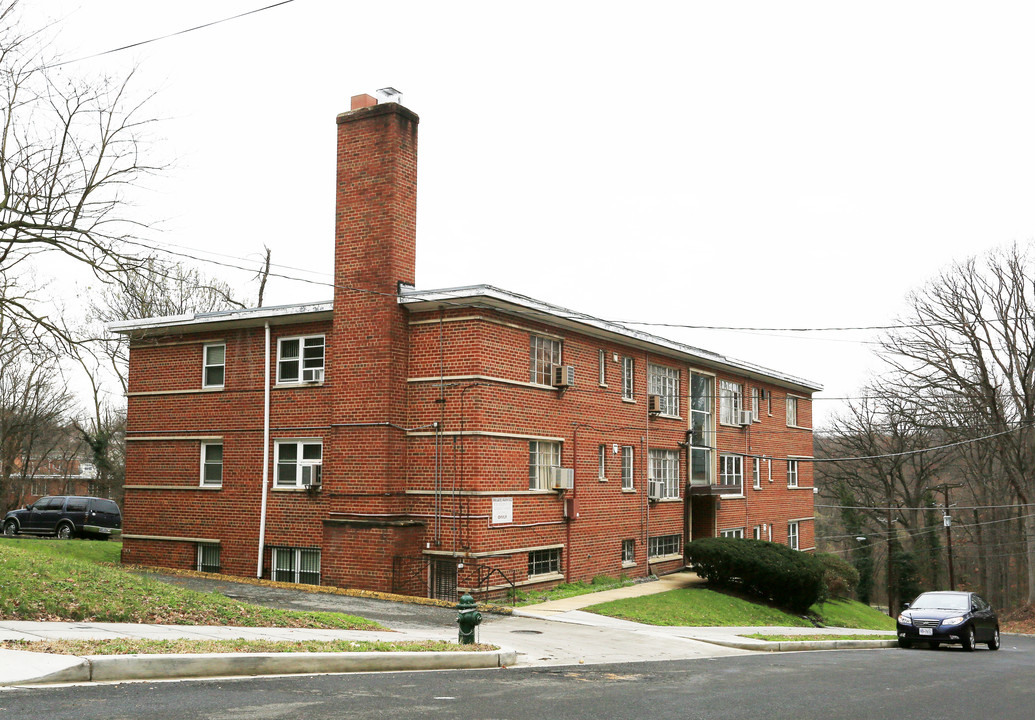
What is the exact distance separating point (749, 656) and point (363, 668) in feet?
27.4

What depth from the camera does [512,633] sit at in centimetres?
1725

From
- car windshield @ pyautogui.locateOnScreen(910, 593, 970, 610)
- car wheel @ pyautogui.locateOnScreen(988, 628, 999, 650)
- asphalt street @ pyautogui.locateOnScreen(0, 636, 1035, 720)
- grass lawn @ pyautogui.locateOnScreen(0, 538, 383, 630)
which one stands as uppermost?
grass lawn @ pyautogui.locateOnScreen(0, 538, 383, 630)

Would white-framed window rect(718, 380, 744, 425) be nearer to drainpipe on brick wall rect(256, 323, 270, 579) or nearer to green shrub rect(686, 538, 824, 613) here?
green shrub rect(686, 538, 824, 613)

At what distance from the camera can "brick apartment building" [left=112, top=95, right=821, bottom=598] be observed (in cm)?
2177

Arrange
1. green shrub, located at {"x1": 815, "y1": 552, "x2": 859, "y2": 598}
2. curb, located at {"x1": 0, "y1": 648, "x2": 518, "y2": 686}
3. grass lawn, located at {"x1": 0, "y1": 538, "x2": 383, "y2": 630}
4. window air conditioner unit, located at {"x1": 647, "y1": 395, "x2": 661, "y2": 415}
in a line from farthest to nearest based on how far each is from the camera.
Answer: green shrub, located at {"x1": 815, "y1": 552, "x2": 859, "y2": 598}
window air conditioner unit, located at {"x1": 647, "y1": 395, "x2": 661, "y2": 415}
grass lawn, located at {"x1": 0, "y1": 538, "x2": 383, "y2": 630}
curb, located at {"x1": 0, "y1": 648, "x2": 518, "y2": 686}

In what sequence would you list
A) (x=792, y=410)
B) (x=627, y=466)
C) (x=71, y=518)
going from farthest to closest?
(x=792, y=410) → (x=71, y=518) → (x=627, y=466)

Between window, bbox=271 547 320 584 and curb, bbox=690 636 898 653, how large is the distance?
9.63 meters

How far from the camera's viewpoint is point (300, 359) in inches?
951

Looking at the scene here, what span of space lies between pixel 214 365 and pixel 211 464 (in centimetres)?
266

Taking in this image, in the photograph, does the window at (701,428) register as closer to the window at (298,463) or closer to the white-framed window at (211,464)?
the window at (298,463)

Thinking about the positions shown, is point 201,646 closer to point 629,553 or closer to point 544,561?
point 544,561

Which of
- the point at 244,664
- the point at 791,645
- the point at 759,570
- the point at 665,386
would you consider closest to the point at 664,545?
the point at 759,570

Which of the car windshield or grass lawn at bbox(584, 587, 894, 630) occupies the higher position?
the car windshield

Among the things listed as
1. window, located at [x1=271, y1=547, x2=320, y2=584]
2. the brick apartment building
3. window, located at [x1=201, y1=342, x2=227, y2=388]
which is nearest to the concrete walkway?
the brick apartment building
